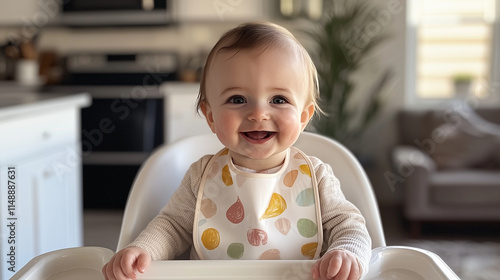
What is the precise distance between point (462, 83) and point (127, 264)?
3615 millimetres

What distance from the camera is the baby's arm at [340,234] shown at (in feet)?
2.75

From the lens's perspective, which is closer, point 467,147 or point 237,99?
point 237,99

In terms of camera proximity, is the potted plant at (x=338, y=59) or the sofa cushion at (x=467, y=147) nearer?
the potted plant at (x=338, y=59)

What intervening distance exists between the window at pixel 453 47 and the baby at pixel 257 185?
10.8 feet

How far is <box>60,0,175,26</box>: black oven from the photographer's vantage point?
12.7 ft

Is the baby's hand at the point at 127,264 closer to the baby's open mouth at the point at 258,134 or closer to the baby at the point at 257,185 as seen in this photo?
the baby at the point at 257,185

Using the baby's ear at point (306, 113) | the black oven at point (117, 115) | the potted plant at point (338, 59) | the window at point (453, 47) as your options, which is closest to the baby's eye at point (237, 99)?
the baby's ear at point (306, 113)

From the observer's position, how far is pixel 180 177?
1.32 metres

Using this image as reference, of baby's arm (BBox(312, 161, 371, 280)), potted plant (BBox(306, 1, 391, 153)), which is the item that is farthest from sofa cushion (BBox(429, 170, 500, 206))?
baby's arm (BBox(312, 161, 371, 280))

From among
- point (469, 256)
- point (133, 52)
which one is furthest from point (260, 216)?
point (133, 52)

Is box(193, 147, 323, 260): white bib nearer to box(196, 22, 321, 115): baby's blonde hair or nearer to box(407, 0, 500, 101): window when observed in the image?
box(196, 22, 321, 115): baby's blonde hair

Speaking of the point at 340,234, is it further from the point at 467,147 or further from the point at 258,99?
the point at 467,147

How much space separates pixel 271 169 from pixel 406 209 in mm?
2553

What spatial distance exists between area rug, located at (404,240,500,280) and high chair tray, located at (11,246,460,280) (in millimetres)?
1872
